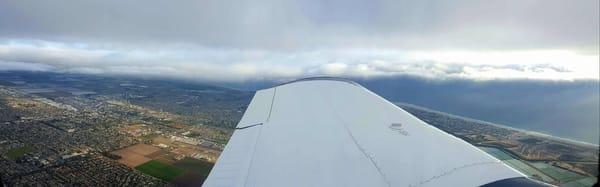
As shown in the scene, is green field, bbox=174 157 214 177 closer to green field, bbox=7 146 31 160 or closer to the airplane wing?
green field, bbox=7 146 31 160

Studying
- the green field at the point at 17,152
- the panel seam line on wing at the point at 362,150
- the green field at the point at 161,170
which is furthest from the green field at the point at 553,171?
the green field at the point at 17,152

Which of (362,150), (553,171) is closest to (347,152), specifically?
(362,150)

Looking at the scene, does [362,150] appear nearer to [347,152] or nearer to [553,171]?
[347,152]

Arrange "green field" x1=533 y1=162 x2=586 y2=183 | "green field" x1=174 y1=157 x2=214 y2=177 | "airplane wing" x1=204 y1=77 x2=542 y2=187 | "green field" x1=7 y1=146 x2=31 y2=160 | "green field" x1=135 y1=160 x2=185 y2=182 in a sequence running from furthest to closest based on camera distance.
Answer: "green field" x1=7 y1=146 x2=31 y2=160
"green field" x1=174 y1=157 x2=214 y2=177
"green field" x1=135 y1=160 x2=185 y2=182
"green field" x1=533 y1=162 x2=586 y2=183
"airplane wing" x1=204 y1=77 x2=542 y2=187

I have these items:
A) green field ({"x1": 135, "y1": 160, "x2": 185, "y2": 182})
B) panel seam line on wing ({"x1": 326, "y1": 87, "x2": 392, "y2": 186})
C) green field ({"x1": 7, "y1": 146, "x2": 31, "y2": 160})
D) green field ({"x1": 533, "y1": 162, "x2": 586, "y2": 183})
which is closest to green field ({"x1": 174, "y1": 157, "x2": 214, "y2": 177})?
green field ({"x1": 135, "y1": 160, "x2": 185, "y2": 182})

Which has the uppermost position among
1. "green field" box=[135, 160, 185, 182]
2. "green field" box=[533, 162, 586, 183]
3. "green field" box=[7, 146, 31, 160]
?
"green field" box=[533, 162, 586, 183]

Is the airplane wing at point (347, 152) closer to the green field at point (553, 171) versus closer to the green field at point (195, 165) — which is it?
the green field at point (553, 171)
